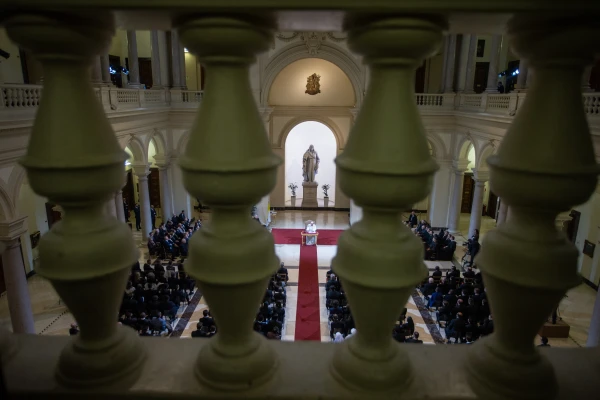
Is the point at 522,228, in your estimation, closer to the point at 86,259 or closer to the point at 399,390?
the point at 399,390

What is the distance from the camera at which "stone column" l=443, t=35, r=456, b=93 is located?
17.8m

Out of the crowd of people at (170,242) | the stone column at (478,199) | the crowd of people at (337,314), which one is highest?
the stone column at (478,199)

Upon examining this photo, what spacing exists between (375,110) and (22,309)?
9652mm

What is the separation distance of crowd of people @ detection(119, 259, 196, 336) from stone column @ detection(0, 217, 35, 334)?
1.78 m

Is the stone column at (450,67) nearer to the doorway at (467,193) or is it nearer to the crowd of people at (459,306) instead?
the doorway at (467,193)

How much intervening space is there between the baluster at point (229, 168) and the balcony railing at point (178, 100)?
24.5 ft

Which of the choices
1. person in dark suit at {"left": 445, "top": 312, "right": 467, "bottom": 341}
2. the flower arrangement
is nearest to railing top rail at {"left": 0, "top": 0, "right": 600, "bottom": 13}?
person in dark suit at {"left": 445, "top": 312, "right": 467, "bottom": 341}

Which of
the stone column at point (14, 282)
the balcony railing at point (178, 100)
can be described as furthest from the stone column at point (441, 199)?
the stone column at point (14, 282)

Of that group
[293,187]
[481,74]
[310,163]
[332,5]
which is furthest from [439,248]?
[332,5]

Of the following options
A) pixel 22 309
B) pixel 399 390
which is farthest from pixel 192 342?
pixel 22 309

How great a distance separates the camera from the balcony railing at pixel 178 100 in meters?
8.41

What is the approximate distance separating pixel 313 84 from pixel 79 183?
22346 millimetres

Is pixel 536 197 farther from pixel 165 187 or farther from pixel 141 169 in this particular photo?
pixel 165 187

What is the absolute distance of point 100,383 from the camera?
42.2 inches
